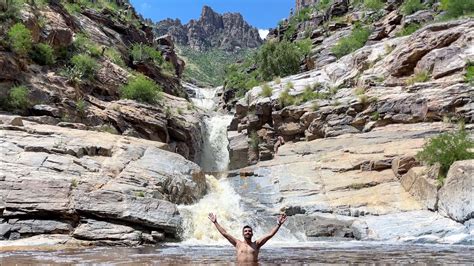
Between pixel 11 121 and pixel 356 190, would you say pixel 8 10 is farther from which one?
pixel 356 190

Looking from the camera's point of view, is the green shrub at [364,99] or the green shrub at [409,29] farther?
the green shrub at [409,29]

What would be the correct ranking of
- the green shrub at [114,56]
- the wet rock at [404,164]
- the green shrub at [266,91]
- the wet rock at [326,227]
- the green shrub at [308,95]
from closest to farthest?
the wet rock at [326,227] < the wet rock at [404,164] < the green shrub at [308,95] < the green shrub at [266,91] < the green shrub at [114,56]

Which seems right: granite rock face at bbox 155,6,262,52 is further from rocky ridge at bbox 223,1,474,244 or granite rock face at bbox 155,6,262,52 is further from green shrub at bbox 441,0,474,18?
rocky ridge at bbox 223,1,474,244

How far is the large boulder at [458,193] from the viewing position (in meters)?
15.2

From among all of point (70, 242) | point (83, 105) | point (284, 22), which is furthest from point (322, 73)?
point (284, 22)

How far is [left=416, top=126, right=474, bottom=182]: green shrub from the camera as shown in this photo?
17.7 meters

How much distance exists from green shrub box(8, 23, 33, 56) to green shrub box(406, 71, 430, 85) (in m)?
23.3

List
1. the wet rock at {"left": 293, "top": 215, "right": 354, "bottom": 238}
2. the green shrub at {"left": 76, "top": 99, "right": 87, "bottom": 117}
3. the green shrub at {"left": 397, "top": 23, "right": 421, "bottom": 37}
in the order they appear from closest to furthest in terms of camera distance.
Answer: the wet rock at {"left": 293, "top": 215, "right": 354, "bottom": 238} → the green shrub at {"left": 76, "top": 99, "right": 87, "bottom": 117} → the green shrub at {"left": 397, "top": 23, "right": 421, "bottom": 37}

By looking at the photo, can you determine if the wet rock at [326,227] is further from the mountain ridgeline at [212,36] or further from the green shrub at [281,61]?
the mountain ridgeline at [212,36]

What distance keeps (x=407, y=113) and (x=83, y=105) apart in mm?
19100

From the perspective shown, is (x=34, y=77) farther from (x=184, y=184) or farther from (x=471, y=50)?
(x=471, y=50)

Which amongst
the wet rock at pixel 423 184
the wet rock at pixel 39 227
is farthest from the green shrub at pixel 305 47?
the wet rock at pixel 39 227

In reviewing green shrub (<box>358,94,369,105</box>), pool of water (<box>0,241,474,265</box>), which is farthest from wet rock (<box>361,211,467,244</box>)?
green shrub (<box>358,94,369,105</box>)

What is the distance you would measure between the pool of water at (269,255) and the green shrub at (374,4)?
4875cm
